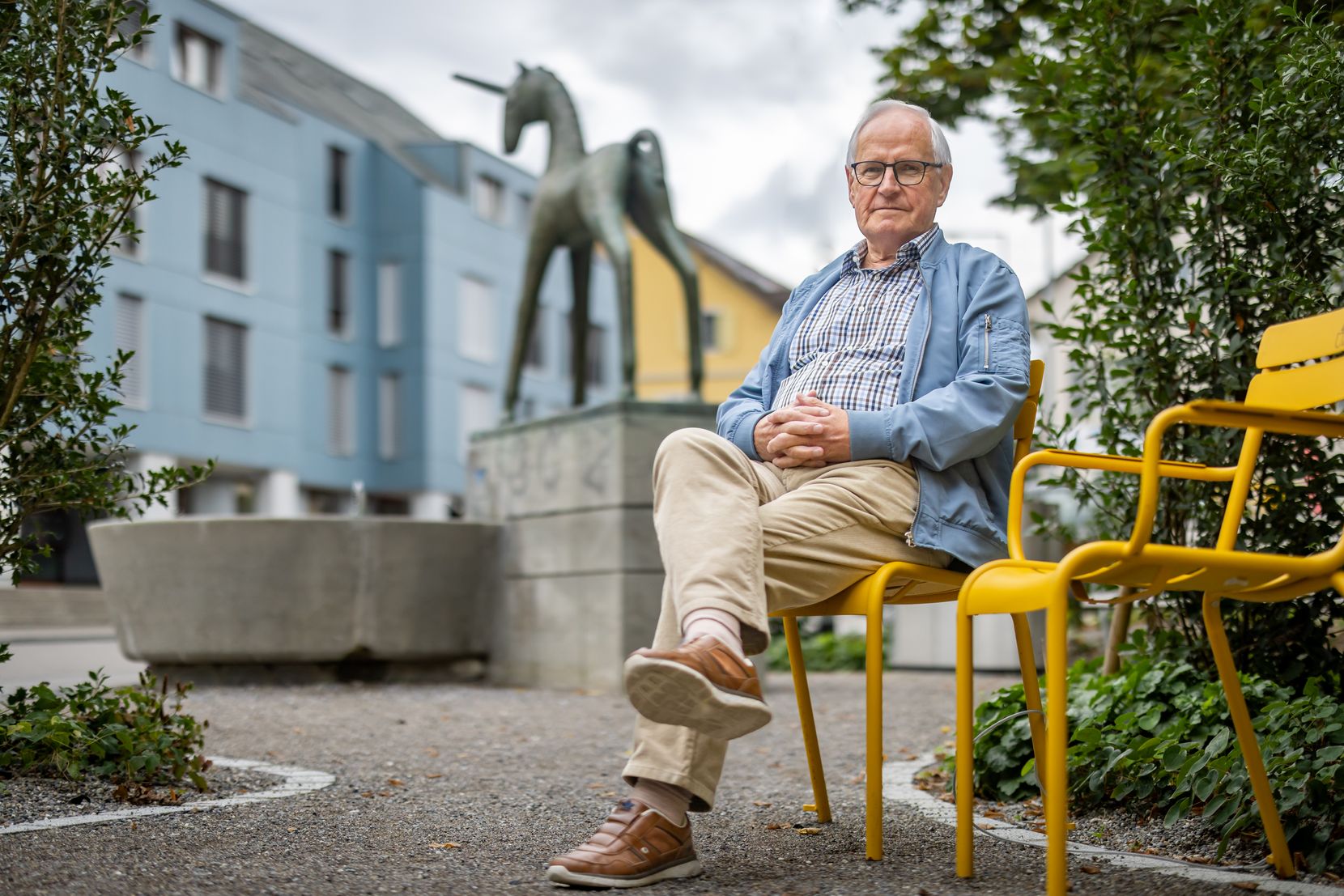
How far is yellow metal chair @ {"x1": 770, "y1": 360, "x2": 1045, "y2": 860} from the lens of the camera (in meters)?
2.77

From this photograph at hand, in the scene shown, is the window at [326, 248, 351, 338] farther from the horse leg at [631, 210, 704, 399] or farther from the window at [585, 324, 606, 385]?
the horse leg at [631, 210, 704, 399]

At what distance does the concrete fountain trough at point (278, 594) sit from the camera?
814cm

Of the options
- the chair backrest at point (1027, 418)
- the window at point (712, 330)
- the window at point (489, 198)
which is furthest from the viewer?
the window at point (712, 330)

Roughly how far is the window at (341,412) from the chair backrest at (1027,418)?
88.4 ft

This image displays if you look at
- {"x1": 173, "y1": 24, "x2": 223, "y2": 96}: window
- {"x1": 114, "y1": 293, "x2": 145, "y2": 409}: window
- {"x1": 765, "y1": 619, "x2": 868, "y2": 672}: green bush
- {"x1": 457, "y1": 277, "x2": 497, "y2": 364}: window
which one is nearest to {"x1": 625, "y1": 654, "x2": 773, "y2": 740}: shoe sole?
{"x1": 765, "y1": 619, "x2": 868, "y2": 672}: green bush

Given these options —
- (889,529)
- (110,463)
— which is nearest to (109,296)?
(110,463)

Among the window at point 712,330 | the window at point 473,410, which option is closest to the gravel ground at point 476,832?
the window at point 473,410

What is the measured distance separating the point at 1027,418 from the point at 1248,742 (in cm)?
84

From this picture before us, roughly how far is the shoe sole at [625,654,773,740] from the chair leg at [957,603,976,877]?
1.37 feet

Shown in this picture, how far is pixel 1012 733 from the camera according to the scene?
3.80m

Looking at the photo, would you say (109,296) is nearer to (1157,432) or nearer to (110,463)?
(110,463)

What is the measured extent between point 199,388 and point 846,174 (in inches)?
914

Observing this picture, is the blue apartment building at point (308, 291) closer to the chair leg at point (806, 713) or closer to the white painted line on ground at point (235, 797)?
the white painted line on ground at point (235, 797)

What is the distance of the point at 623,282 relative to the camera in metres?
8.31
